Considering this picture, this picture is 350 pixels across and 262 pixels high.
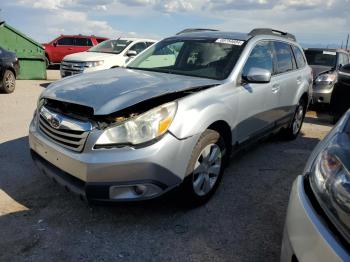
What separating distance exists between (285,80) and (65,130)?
130 inches

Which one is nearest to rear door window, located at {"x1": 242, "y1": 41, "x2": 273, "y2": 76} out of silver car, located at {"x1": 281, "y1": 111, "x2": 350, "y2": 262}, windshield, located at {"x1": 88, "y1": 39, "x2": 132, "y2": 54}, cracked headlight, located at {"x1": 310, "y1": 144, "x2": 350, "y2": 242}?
silver car, located at {"x1": 281, "y1": 111, "x2": 350, "y2": 262}

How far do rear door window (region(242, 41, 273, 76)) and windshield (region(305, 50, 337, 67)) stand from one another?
624 centimetres

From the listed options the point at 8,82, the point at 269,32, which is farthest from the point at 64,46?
the point at 269,32

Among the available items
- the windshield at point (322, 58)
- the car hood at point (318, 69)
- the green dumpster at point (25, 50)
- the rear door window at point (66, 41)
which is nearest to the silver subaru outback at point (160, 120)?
the car hood at point (318, 69)

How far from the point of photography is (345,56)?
10.7 meters

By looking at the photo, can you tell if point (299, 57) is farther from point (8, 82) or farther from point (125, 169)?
point (8, 82)

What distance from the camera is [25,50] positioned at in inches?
538

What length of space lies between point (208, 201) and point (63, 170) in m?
1.47

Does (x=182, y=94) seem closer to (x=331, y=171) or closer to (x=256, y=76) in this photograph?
(x=256, y=76)

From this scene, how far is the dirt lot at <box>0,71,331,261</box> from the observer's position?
2.90 m

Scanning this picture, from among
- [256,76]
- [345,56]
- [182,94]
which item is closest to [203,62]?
[256,76]

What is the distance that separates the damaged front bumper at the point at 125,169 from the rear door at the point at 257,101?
1161mm

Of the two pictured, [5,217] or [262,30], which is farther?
[262,30]

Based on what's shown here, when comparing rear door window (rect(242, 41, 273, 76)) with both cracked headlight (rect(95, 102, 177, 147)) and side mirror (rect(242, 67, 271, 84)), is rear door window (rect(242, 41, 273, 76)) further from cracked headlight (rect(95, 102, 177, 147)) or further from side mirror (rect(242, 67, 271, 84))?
cracked headlight (rect(95, 102, 177, 147))
